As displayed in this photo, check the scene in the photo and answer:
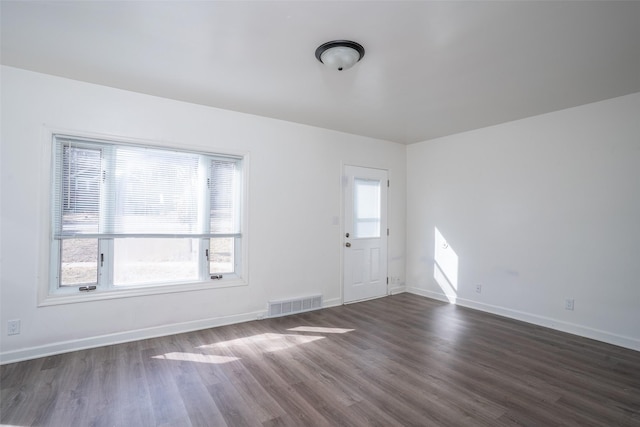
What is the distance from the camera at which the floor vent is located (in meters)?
4.05

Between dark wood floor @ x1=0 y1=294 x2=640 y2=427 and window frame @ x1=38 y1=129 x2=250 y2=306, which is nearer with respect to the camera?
dark wood floor @ x1=0 y1=294 x2=640 y2=427

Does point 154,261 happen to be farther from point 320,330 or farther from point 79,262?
point 320,330

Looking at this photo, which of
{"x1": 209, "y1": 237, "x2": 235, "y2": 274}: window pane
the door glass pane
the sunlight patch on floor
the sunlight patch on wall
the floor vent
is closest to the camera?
the sunlight patch on floor

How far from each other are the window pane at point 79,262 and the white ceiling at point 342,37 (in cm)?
163

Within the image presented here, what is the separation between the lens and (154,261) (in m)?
3.46

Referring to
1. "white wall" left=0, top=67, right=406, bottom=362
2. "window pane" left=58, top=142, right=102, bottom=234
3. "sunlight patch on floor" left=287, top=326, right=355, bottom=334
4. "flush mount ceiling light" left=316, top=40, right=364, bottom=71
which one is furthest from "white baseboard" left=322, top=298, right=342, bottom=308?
"flush mount ceiling light" left=316, top=40, right=364, bottom=71

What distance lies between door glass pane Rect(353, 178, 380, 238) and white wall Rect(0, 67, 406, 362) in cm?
33

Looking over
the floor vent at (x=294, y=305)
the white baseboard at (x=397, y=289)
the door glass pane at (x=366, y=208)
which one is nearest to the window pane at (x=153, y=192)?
the floor vent at (x=294, y=305)

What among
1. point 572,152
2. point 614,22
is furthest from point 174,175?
point 572,152

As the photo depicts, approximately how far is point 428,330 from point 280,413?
221cm

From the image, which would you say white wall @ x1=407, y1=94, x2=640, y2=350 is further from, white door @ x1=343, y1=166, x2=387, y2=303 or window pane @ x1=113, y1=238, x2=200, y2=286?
window pane @ x1=113, y1=238, x2=200, y2=286

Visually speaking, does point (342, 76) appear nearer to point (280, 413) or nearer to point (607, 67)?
point (607, 67)

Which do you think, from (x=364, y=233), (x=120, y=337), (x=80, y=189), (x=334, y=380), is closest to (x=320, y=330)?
(x=334, y=380)

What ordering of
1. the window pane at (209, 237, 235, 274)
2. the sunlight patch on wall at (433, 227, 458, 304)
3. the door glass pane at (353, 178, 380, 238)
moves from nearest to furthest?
the window pane at (209, 237, 235, 274)
the sunlight patch on wall at (433, 227, 458, 304)
the door glass pane at (353, 178, 380, 238)
